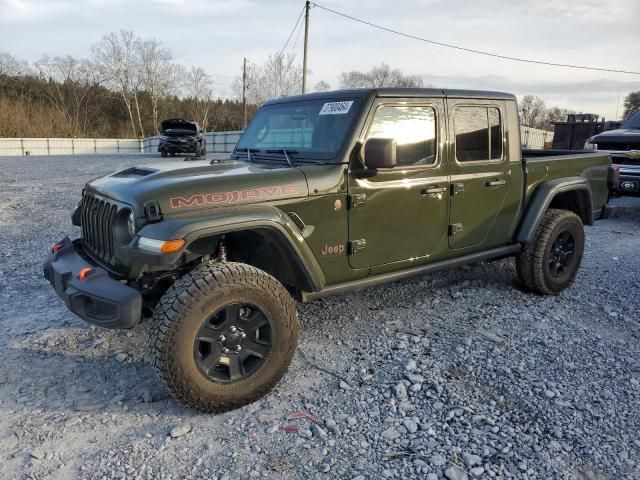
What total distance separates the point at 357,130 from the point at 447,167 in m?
0.90

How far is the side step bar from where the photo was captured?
3471 mm

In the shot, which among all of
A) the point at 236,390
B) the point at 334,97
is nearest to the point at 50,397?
the point at 236,390

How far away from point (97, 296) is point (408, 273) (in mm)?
2180

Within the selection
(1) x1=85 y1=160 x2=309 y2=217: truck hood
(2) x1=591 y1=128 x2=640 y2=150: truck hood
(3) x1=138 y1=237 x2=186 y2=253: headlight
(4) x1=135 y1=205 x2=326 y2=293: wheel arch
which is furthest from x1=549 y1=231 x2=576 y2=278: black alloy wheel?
(2) x1=591 y1=128 x2=640 y2=150: truck hood

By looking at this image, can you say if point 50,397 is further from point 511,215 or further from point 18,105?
point 18,105

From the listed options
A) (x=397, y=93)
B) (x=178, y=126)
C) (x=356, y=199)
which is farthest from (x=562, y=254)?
(x=178, y=126)

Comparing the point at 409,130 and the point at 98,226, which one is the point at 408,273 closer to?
the point at 409,130

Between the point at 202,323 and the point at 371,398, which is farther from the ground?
the point at 202,323

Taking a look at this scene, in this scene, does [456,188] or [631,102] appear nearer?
[456,188]

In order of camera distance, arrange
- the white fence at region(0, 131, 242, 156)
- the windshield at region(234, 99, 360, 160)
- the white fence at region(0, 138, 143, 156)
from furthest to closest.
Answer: the white fence at region(0, 138, 143, 156) < the white fence at region(0, 131, 242, 156) < the windshield at region(234, 99, 360, 160)

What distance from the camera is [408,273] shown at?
153 inches

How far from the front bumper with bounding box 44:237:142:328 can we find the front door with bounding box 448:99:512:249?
8.21 feet

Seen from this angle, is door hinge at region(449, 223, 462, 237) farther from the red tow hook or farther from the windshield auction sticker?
the red tow hook

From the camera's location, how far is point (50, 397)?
310 centimetres
